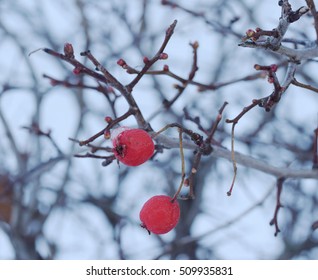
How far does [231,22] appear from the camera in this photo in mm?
3445

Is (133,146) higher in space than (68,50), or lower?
lower

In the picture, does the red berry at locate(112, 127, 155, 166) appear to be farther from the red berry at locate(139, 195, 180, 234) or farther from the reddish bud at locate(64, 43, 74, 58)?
the reddish bud at locate(64, 43, 74, 58)

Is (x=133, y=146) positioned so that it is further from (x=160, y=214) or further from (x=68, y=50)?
(x=68, y=50)

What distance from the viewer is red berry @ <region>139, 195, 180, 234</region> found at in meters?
2.19

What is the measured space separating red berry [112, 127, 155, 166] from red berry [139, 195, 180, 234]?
0.27 metres

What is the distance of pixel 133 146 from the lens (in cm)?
200

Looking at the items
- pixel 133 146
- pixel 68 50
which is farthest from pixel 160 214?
pixel 68 50

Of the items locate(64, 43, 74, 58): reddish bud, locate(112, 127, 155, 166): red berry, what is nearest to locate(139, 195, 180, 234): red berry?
locate(112, 127, 155, 166): red berry

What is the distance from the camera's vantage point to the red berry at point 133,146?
6.56 ft

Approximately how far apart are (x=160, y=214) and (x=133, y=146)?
14.8 inches

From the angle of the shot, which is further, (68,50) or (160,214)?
(160,214)

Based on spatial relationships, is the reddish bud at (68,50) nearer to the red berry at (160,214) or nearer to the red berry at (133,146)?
the red berry at (133,146)

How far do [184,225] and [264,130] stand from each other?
1438 mm
